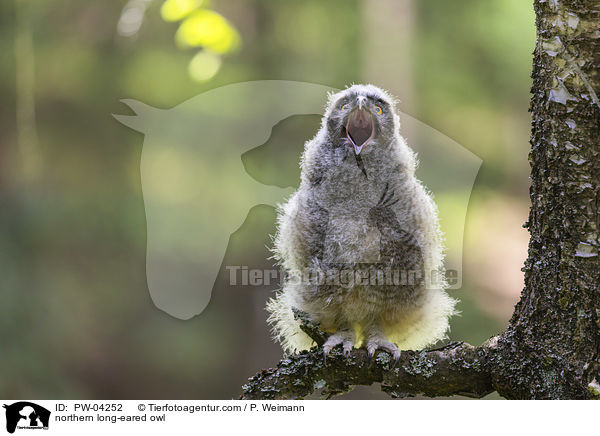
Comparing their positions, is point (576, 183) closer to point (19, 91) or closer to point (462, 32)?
point (462, 32)

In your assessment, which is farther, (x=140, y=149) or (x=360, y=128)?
(x=140, y=149)

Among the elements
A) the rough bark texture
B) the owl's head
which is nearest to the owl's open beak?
the owl's head

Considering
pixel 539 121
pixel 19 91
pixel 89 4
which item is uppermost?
pixel 89 4

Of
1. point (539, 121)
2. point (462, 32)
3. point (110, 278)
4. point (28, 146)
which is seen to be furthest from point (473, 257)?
point (28, 146)
